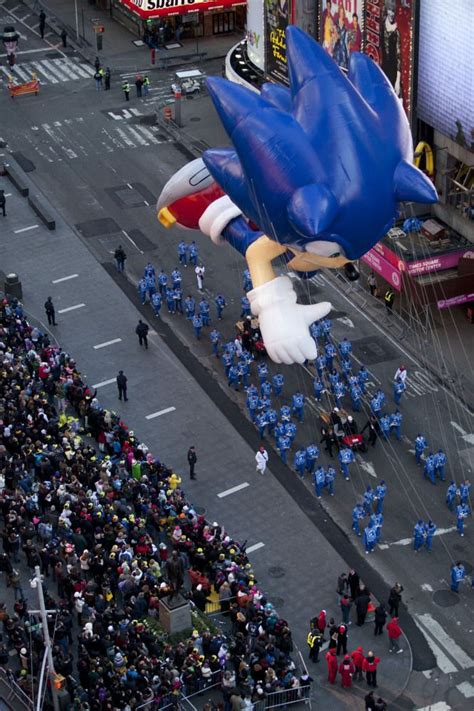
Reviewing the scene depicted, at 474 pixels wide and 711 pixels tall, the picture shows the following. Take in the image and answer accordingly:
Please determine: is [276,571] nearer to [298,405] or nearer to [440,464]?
[440,464]

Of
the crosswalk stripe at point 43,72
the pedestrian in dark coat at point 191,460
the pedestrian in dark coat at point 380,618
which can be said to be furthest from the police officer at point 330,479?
the crosswalk stripe at point 43,72

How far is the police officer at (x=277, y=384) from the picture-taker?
59094 millimetres

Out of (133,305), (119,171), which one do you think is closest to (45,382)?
(133,305)

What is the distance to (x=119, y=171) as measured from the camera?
78.4m

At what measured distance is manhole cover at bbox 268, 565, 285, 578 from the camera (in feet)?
167

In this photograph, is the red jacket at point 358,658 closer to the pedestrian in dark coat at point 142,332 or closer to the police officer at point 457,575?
the police officer at point 457,575

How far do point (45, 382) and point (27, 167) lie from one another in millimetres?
22263

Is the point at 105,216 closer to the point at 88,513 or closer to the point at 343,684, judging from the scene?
the point at 88,513

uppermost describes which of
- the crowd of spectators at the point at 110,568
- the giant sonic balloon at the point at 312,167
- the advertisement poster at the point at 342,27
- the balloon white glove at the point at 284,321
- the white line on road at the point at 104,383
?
the giant sonic balloon at the point at 312,167

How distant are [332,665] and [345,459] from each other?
9573mm

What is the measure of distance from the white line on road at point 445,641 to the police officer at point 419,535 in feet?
9.43

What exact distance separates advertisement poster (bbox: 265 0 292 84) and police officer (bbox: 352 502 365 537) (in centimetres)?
2646

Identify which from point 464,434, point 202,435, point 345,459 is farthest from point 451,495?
point 202,435

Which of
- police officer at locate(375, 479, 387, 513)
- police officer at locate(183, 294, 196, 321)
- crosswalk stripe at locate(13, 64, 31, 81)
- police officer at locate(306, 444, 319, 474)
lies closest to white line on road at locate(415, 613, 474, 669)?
police officer at locate(375, 479, 387, 513)
